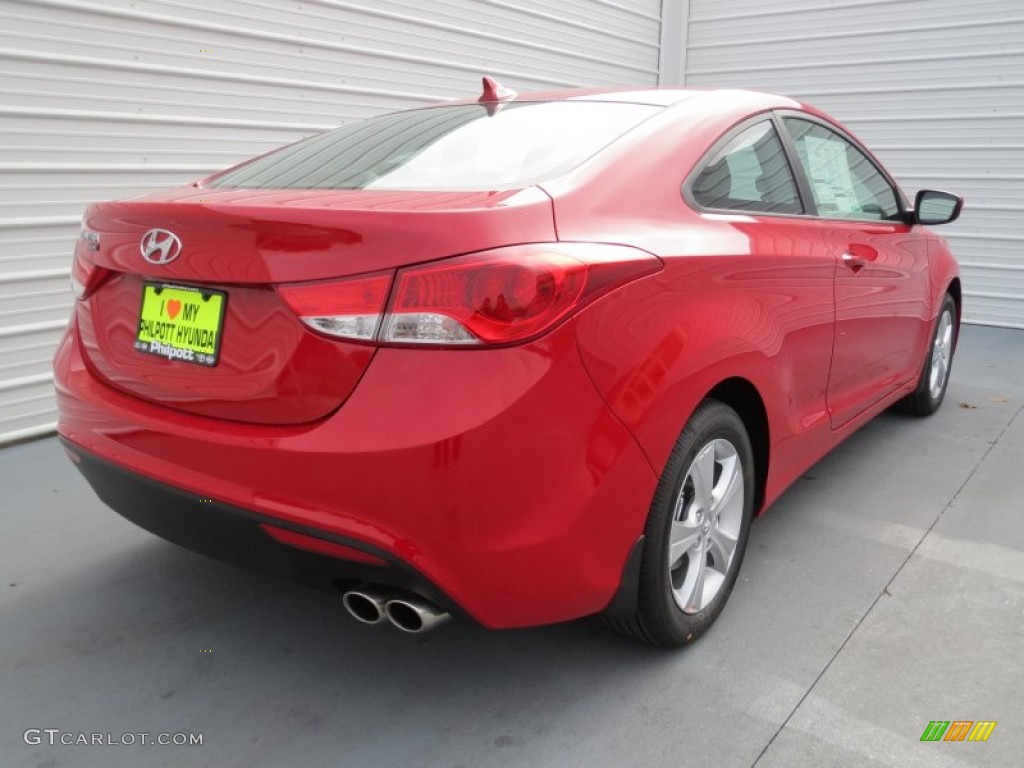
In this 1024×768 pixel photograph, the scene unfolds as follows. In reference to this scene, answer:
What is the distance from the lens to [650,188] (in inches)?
81.1

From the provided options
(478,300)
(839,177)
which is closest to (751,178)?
(839,177)

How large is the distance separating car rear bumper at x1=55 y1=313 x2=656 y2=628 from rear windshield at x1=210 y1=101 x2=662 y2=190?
53 centimetres

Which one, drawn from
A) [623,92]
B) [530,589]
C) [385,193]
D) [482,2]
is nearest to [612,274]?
[385,193]

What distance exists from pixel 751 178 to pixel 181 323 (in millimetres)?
1634

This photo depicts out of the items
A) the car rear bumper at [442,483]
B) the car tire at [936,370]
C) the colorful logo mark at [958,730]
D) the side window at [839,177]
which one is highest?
the side window at [839,177]

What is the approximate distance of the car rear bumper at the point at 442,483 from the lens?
1604mm

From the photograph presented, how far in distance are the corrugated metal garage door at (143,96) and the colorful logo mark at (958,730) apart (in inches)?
151

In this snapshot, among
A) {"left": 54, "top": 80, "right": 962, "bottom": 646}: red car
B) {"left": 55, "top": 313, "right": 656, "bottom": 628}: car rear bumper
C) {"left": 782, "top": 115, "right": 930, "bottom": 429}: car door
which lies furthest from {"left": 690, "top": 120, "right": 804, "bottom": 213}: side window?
{"left": 55, "top": 313, "right": 656, "bottom": 628}: car rear bumper

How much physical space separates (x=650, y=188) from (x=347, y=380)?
0.89 metres

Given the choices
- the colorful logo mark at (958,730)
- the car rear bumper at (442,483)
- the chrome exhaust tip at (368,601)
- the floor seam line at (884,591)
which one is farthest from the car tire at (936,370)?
the chrome exhaust tip at (368,601)

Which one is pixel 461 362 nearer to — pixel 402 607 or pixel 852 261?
pixel 402 607

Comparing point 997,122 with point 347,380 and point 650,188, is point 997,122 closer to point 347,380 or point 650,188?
point 650,188

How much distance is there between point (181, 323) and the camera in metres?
1.86

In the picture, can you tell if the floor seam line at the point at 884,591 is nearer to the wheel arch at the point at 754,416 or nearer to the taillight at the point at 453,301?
the wheel arch at the point at 754,416
